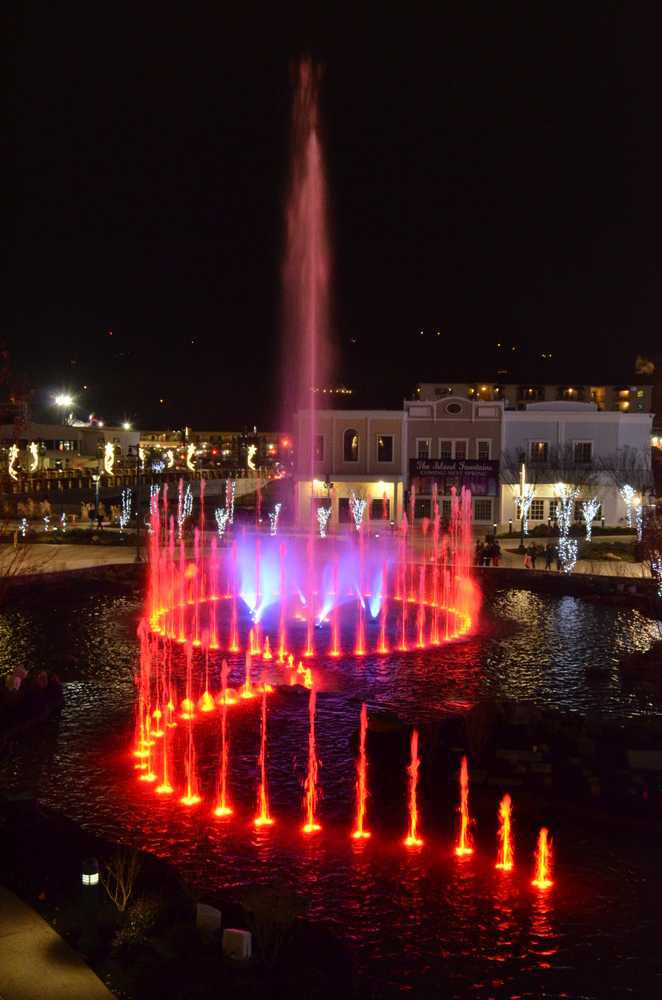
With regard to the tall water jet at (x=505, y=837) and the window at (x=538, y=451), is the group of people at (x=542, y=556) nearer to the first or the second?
the window at (x=538, y=451)

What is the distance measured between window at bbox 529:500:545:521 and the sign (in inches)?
87.4

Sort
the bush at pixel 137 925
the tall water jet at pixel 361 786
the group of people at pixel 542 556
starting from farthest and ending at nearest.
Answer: the group of people at pixel 542 556
the tall water jet at pixel 361 786
the bush at pixel 137 925

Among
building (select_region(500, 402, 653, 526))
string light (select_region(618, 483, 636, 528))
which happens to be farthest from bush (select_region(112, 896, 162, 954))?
string light (select_region(618, 483, 636, 528))

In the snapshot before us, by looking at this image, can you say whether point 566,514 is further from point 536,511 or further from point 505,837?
point 505,837

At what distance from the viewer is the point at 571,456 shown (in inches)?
1905

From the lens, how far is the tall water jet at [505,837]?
11328 millimetres

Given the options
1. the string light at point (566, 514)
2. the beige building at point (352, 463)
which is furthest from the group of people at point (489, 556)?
the beige building at point (352, 463)

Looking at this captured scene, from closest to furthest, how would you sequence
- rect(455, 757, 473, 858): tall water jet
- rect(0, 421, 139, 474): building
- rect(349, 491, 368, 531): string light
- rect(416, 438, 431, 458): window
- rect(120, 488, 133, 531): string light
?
rect(455, 757, 473, 858): tall water jet < rect(349, 491, 368, 531): string light < rect(120, 488, 133, 531): string light < rect(416, 438, 431, 458): window < rect(0, 421, 139, 474): building

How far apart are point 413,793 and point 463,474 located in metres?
35.7

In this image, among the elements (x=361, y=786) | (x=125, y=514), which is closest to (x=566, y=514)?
(x=125, y=514)

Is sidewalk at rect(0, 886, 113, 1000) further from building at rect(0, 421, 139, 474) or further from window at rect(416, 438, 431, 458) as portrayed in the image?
building at rect(0, 421, 139, 474)

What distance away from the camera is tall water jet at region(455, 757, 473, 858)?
38.4ft

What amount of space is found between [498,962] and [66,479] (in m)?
59.8

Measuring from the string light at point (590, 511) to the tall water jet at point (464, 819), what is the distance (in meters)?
32.0
